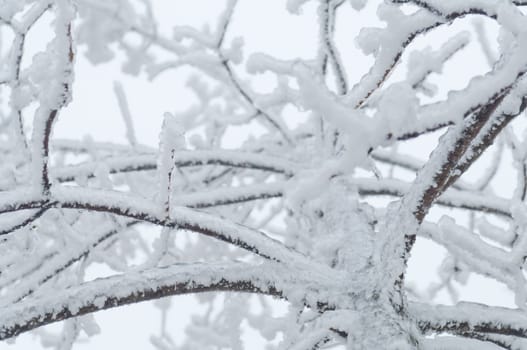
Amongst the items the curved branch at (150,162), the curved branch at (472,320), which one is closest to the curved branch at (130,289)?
the curved branch at (472,320)

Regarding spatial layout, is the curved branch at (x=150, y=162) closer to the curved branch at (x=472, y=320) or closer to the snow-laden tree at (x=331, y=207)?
the snow-laden tree at (x=331, y=207)

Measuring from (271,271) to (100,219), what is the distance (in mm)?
3071

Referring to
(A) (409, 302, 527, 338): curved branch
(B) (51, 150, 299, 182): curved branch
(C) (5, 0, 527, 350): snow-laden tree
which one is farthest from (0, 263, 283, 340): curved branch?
(B) (51, 150, 299, 182): curved branch

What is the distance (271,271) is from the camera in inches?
62.6

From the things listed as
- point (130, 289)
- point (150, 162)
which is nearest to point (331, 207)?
point (150, 162)

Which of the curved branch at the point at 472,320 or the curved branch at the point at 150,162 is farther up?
the curved branch at the point at 150,162

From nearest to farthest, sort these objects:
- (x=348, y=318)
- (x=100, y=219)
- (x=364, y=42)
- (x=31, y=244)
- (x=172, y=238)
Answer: (x=364, y=42), (x=348, y=318), (x=31, y=244), (x=172, y=238), (x=100, y=219)

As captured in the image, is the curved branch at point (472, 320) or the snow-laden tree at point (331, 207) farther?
the curved branch at point (472, 320)

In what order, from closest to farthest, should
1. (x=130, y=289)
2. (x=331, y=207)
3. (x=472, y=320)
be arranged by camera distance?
(x=130, y=289)
(x=472, y=320)
(x=331, y=207)

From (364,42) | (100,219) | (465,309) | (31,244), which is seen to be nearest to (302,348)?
(465,309)

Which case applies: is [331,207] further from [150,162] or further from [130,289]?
[130,289]

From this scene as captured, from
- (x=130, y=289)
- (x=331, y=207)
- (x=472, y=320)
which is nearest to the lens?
(x=130, y=289)

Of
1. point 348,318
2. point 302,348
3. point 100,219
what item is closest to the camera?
point 348,318

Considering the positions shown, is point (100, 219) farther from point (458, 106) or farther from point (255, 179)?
point (458, 106)
